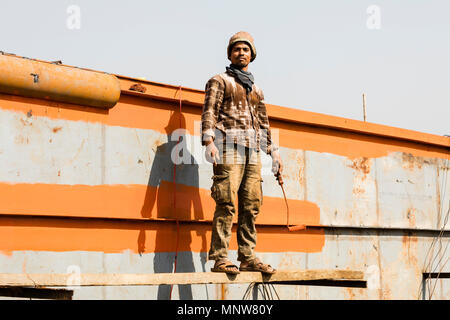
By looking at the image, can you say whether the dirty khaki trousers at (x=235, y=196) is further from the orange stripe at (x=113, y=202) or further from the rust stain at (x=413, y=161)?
the rust stain at (x=413, y=161)

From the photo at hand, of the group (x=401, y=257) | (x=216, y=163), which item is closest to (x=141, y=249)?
(x=216, y=163)

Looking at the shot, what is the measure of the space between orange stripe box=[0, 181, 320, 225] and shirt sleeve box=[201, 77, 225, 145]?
0.83 m

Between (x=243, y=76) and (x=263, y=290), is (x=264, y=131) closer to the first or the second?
(x=243, y=76)

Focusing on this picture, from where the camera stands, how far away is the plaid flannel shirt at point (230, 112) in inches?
201

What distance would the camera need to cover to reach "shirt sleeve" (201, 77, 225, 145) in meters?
4.95

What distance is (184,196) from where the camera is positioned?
5.63 metres

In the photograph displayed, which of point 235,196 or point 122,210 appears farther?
point 122,210

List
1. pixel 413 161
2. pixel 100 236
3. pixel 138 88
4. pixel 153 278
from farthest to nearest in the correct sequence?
1. pixel 413 161
2. pixel 138 88
3. pixel 100 236
4. pixel 153 278

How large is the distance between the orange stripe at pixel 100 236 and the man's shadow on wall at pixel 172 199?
0.4 inches

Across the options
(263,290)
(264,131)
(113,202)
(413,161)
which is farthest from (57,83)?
(413,161)

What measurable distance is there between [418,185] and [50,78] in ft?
16.3

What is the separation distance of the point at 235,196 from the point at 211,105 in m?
0.79

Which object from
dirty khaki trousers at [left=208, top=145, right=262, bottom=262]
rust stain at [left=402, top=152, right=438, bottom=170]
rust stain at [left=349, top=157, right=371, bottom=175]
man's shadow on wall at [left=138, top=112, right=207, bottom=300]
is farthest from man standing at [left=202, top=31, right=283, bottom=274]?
rust stain at [left=402, top=152, right=438, bottom=170]

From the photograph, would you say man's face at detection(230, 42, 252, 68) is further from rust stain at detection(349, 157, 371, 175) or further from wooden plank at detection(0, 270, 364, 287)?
rust stain at detection(349, 157, 371, 175)
